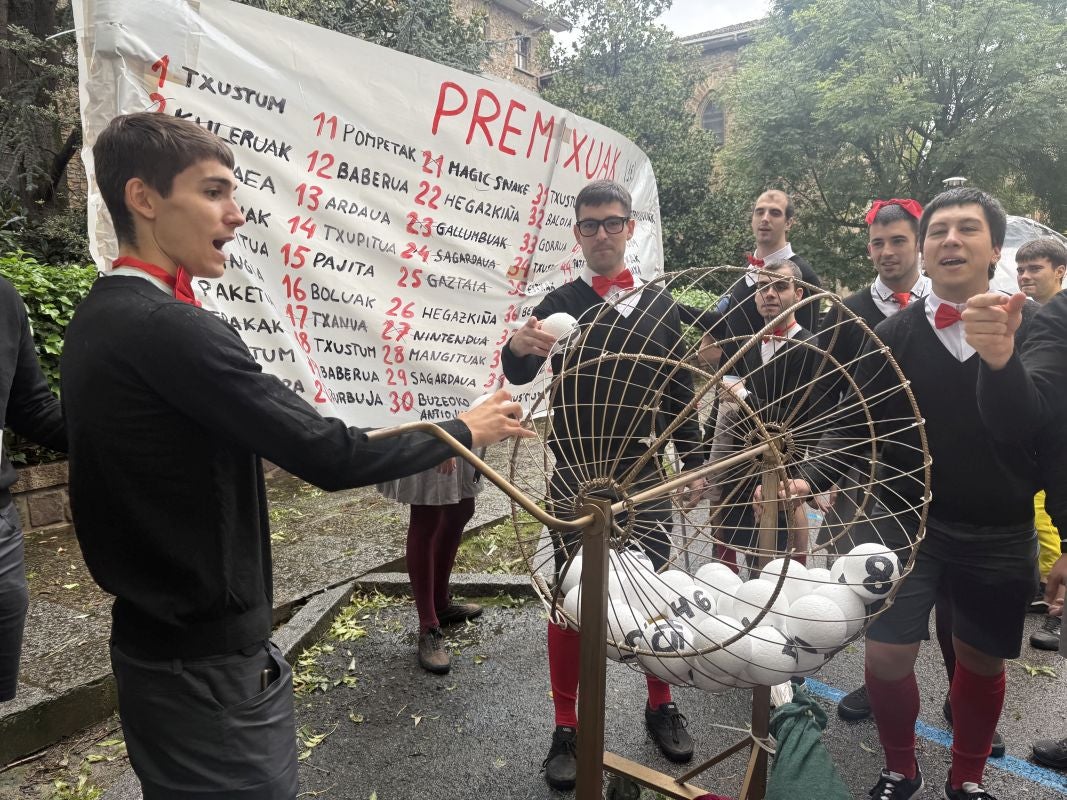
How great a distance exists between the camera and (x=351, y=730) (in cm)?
288

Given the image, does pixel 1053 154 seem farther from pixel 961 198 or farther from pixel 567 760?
pixel 567 760

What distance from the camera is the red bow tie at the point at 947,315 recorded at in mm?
2182

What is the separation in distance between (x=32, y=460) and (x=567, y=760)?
4.08m

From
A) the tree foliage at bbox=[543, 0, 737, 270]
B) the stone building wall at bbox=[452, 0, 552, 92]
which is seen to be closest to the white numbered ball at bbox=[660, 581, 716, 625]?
the tree foliage at bbox=[543, 0, 737, 270]

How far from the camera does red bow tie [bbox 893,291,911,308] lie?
10.6 ft

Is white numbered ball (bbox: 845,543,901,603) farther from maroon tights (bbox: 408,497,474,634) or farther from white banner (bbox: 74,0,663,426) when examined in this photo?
maroon tights (bbox: 408,497,474,634)

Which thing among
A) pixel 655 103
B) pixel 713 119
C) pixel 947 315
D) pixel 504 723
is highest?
pixel 713 119

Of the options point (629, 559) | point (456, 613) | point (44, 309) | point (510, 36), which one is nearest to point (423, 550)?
point (456, 613)

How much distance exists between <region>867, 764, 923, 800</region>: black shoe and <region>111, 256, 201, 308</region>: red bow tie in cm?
259

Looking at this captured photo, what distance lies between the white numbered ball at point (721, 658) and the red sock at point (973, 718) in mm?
1313

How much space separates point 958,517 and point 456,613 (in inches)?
97.2

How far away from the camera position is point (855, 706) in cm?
303

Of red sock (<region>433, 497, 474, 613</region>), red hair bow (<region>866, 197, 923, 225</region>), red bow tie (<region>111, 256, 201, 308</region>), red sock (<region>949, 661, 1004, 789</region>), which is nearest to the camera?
red bow tie (<region>111, 256, 201, 308</region>)

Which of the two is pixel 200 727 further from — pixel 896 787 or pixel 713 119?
pixel 713 119
